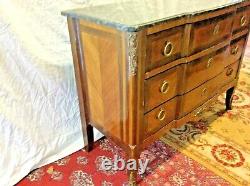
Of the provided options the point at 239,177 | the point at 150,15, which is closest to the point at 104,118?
the point at 150,15

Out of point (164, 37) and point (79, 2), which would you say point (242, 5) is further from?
point (79, 2)

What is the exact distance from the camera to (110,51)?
1098mm

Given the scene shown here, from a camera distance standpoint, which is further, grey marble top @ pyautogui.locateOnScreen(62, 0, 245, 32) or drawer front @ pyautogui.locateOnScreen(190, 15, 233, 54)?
drawer front @ pyautogui.locateOnScreen(190, 15, 233, 54)

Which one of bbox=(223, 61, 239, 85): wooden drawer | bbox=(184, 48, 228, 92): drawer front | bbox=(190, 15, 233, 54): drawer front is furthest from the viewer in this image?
bbox=(223, 61, 239, 85): wooden drawer

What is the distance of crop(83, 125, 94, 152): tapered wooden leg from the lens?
5.17ft

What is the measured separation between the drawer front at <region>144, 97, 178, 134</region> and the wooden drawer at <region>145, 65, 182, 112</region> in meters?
0.04

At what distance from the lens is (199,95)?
1506mm

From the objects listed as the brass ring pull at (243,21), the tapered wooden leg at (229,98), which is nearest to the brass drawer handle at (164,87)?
the brass ring pull at (243,21)

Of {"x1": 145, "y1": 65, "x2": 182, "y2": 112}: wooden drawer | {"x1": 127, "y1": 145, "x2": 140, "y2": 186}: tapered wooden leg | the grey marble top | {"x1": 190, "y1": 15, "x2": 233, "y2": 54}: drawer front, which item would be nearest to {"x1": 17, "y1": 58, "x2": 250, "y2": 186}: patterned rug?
{"x1": 127, "y1": 145, "x2": 140, "y2": 186}: tapered wooden leg

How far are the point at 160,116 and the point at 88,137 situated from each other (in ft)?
1.77

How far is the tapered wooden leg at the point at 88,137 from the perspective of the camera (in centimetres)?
158

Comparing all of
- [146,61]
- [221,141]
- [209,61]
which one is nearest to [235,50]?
[209,61]

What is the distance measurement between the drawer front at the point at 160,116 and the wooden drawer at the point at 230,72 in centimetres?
59

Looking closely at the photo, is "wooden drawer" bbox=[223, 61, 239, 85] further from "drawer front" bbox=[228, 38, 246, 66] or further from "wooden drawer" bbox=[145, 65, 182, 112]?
"wooden drawer" bbox=[145, 65, 182, 112]
